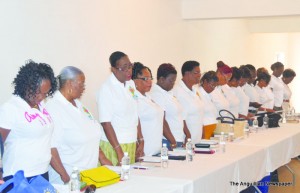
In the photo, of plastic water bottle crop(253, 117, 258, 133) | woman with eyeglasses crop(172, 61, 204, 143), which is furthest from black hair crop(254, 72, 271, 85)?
woman with eyeglasses crop(172, 61, 204, 143)

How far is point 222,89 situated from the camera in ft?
21.9

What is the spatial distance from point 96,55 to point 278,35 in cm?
921

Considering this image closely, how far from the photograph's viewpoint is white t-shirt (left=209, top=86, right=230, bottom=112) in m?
6.26

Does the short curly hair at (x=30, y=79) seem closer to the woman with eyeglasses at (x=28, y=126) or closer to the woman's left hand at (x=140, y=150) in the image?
the woman with eyeglasses at (x=28, y=126)

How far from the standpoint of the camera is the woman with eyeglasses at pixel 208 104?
19.1 ft

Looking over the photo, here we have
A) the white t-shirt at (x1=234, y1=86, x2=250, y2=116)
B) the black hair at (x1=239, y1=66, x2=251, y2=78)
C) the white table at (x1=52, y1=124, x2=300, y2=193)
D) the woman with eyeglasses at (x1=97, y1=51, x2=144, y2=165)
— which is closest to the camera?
the white table at (x1=52, y1=124, x2=300, y2=193)

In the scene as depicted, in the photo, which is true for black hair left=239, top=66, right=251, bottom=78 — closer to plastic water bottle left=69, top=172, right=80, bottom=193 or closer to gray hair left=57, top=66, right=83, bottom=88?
gray hair left=57, top=66, right=83, bottom=88

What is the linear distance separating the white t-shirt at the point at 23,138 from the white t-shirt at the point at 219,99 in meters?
3.21

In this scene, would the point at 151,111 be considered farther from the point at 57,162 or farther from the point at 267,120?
the point at 267,120

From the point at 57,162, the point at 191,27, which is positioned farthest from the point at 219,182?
the point at 191,27

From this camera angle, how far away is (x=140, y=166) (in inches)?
156

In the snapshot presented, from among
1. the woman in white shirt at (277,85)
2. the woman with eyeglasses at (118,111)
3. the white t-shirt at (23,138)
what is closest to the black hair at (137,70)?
the woman with eyeglasses at (118,111)

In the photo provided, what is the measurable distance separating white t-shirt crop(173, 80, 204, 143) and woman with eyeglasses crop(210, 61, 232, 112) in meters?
0.75

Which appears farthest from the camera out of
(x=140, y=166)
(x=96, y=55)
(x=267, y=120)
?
(x=267, y=120)
